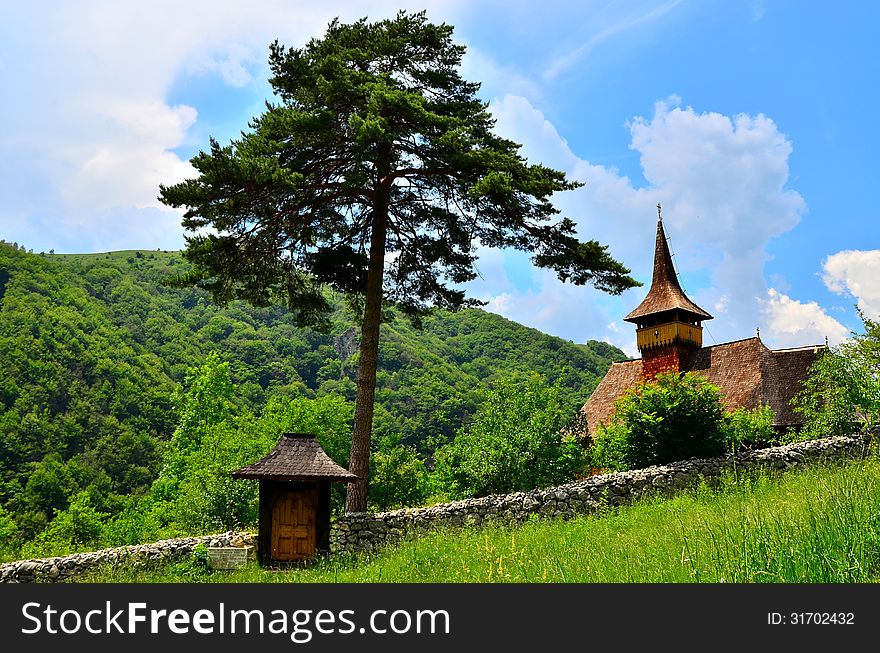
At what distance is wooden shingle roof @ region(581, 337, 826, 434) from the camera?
27.6 m

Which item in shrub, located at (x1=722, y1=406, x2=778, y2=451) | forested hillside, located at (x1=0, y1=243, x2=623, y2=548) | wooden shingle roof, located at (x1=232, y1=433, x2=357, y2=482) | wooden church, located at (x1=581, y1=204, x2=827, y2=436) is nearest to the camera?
wooden shingle roof, located at (x1=232, y1=433, x2=357, y2=482)

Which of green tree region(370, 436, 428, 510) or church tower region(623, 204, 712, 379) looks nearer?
green tree region(370, 436, 428, 510)

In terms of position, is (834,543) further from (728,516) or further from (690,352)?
(690,352)

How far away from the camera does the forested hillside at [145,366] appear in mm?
44531

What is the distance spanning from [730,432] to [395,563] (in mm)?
10361

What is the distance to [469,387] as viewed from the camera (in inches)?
2188

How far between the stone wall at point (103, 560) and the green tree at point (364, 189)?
3761 mm

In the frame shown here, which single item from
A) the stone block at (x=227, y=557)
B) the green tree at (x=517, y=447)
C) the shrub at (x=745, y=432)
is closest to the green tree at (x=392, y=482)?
the green tree at (x=517, y=447)

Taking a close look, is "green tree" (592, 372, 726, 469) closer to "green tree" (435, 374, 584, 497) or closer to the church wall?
"green tree" (435, 374, 584, 497)

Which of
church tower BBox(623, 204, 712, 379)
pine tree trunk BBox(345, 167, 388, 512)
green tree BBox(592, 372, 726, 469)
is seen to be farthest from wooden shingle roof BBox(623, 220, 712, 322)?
pine tree trunk BBox(345, 167, 388, 512)

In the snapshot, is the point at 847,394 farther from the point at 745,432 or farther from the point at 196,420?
the point at 196,420

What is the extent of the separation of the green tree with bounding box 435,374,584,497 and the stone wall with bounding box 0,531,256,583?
21.8ft

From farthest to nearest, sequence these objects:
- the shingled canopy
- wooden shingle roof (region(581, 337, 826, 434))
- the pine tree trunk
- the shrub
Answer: wooden shingle roof (region(581, 337, 826, 434))
the shrub
the pine tree trunk
the shingled canopy
